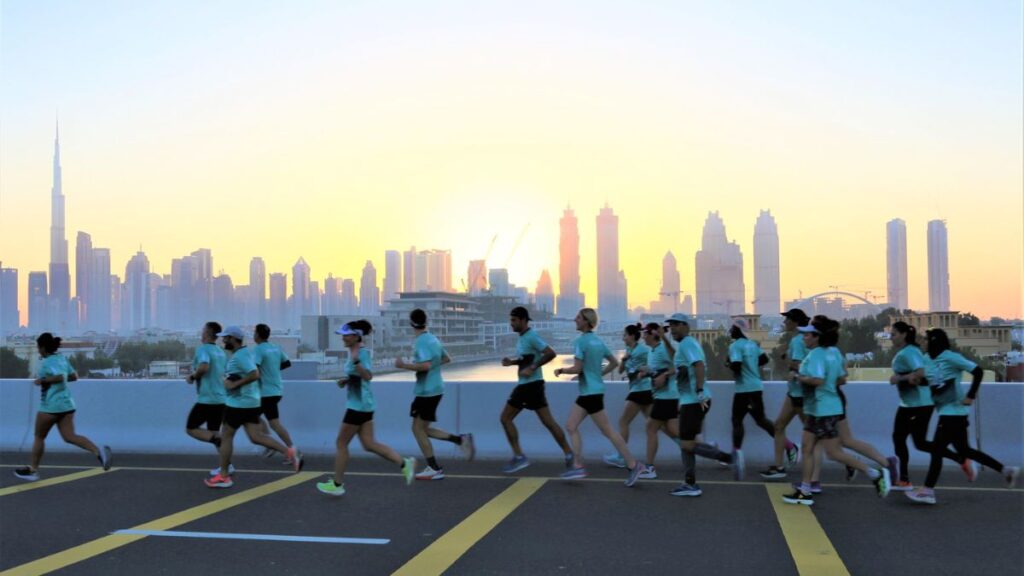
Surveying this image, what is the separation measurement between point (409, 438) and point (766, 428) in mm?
4805

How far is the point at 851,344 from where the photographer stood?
88.8 m

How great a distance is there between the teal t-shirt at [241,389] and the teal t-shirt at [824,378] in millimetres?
5682

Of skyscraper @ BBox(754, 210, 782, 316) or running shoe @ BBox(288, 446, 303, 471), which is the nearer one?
running shoe @ BBox(288, 446, 303, 471)

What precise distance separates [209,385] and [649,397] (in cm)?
521

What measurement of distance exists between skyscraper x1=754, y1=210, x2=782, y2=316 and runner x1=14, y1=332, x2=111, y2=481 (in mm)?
Answer: 126407

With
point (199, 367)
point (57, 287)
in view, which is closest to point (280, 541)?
point (199, 367)

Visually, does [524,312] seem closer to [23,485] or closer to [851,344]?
[23,485]

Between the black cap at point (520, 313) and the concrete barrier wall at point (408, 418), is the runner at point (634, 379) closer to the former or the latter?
the concrete barrier wall at point (408, 418)

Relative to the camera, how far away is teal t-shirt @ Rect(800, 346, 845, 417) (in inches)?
319

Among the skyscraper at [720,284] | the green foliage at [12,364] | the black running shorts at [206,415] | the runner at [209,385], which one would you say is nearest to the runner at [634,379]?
the runner at [209,385]

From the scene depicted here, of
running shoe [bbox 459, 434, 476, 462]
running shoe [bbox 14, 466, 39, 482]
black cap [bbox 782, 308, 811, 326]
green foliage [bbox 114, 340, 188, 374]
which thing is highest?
black cap [bbox 782, 308, 811, 326]

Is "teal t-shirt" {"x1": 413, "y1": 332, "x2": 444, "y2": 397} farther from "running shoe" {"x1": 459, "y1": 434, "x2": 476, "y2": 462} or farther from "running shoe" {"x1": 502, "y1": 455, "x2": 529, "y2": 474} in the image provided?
"running shoe" {"x1": 502, "y1": 455, "x2": 529, "y2": 474}

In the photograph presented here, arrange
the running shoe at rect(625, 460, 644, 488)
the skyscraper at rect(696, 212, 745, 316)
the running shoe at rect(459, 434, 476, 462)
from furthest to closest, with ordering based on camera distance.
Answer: the skyscraper at rect(696, 212, 745, 316)
the running shoe at rect(459, 434, 476, 462)
the running shoe at rect(625, 460, 644, 488)

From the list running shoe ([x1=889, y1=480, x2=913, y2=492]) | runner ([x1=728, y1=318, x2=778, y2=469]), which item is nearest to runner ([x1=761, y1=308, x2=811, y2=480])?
runner ([x1=728, y1=318, x2=778, y2=469])
